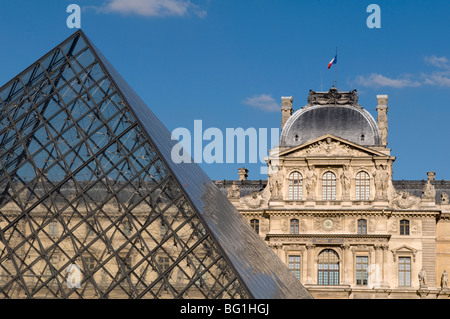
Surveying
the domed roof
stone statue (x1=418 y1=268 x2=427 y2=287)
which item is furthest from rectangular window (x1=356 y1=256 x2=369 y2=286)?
the domed roof

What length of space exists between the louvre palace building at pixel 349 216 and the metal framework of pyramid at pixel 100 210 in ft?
112

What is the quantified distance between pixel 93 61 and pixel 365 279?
1452 inches

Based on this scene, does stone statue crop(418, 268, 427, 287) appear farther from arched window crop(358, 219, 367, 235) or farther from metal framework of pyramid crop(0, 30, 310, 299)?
metal framework of pyramid crop(0, 30, 310, 299)

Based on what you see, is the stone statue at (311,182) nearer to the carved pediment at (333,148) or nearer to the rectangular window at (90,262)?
the carved pediment at (333,148)

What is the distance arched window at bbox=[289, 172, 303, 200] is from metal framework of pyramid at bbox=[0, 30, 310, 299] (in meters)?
34.9

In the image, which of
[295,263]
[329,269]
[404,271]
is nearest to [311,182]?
[295,263]

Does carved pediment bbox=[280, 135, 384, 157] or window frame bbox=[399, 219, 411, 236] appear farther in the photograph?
window frame bbox=[399, 219, 411, 236]

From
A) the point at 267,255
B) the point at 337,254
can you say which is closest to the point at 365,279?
the point at 337,254

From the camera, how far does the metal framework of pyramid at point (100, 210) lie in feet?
70.5

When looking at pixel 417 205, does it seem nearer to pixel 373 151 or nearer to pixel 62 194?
pixel 373 151

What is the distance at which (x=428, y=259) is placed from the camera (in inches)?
2360

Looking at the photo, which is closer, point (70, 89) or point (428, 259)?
point (70, 89)

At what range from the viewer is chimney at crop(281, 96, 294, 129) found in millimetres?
62731

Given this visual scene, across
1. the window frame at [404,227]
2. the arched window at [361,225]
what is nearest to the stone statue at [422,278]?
the window frame at [404,227]
